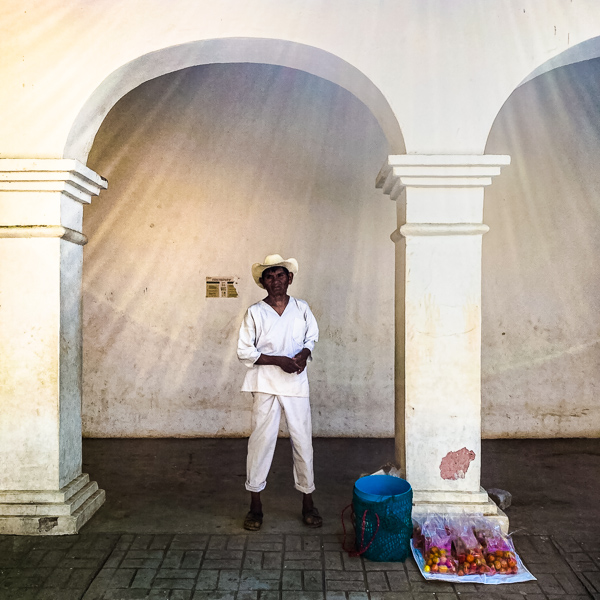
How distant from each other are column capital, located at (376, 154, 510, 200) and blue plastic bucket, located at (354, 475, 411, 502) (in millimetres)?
2136

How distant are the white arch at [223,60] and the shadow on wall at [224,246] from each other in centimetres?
232

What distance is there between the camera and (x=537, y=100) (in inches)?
249

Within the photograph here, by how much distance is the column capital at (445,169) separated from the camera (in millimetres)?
3699

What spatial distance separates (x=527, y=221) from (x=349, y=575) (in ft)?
15.8

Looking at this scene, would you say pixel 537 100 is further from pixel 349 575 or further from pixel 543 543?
pixel 349 575

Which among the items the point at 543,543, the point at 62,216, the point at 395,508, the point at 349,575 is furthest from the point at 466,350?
the point at 62,216

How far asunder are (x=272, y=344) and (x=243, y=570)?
1549 mm

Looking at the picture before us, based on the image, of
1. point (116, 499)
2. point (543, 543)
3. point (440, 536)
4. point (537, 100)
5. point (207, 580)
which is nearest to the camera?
point (207, 580)

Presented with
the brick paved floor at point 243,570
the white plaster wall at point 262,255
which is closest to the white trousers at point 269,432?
the brick paved floor at point 243,570

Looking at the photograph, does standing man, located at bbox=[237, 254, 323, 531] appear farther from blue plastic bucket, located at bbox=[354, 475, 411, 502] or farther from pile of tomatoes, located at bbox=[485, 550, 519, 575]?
pile of tomatoes, located at bbox=[485, 550, 519, 575]

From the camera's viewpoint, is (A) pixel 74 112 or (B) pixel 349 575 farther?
(A) pixel 74 112

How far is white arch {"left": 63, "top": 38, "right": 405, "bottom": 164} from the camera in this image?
3818mm

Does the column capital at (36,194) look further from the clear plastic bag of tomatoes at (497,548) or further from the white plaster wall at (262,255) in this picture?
the clear plastic bag of tomatoes at (497,548)

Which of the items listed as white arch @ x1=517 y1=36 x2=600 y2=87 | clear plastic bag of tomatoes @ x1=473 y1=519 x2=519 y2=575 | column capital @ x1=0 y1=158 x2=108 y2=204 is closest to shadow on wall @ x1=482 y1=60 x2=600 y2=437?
white arch @ x1=517 y1=36 x2=600 y2=87
